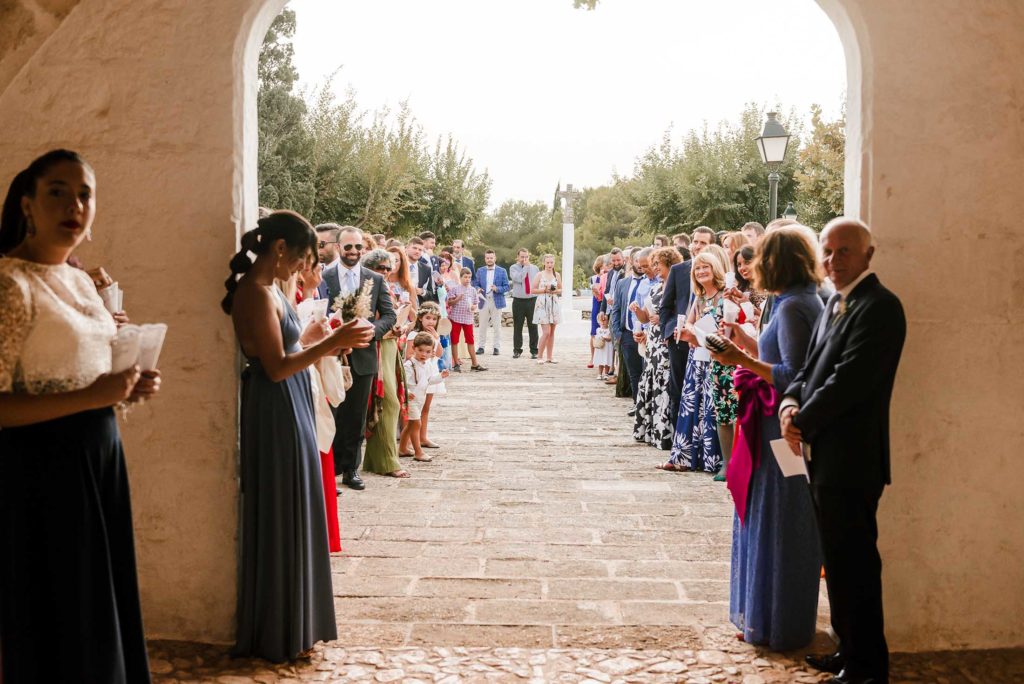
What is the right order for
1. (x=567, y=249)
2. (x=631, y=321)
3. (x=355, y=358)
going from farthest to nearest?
(x=567, y=249) → (x=631, y=321) → (x=355, y=358)

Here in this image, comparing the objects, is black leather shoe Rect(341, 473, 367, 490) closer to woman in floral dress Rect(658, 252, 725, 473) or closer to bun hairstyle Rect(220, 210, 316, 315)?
woman in floral dress Rect(658, 252, 725, 473)

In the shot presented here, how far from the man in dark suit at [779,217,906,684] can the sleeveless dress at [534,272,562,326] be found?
12608mm

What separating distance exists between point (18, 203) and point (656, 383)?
262 inches

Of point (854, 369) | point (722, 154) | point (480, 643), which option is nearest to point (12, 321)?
point (480, 643)

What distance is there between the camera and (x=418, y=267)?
41.1 feet

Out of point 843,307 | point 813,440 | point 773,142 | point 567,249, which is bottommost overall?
point 813,440

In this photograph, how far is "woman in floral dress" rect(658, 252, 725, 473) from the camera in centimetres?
711

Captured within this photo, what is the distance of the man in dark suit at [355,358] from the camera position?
6957 mm

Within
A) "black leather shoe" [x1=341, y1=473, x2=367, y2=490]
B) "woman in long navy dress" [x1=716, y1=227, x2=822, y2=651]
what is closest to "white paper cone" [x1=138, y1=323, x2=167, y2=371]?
"woman in long navy dress" [x1=716, y1=227, x2=822, y2=651]

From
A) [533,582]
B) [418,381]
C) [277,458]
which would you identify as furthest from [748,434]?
[418,381]

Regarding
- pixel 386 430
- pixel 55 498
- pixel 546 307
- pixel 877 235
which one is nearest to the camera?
pixel 55 498

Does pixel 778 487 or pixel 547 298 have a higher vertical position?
pixel 547 298

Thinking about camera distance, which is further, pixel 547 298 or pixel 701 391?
pixel 547 298

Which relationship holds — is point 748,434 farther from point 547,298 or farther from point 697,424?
point 547,298
